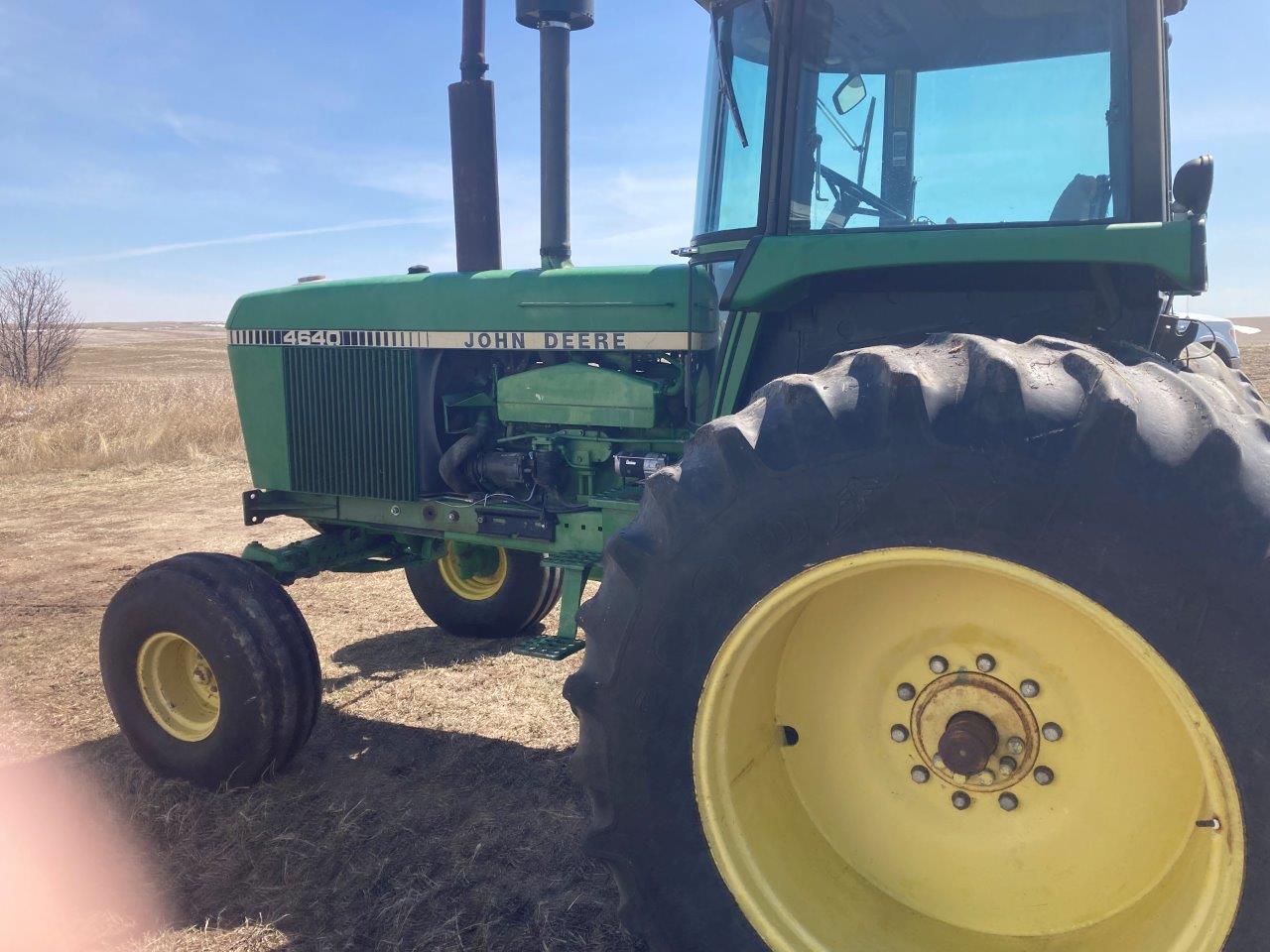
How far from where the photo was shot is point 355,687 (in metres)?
4.31

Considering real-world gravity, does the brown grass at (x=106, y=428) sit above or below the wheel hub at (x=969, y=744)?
above

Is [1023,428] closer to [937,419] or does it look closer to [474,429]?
[937,419]

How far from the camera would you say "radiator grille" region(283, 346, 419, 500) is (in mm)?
3812

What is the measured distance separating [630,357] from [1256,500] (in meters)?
2.25

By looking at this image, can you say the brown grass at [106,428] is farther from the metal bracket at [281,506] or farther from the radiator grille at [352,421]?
the radiator grille at [352,421]

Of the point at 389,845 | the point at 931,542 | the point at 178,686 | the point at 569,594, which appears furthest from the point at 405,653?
the point at 931,542

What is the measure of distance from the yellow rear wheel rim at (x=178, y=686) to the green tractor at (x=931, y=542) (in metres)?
0.23

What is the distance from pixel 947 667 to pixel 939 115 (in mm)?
1525

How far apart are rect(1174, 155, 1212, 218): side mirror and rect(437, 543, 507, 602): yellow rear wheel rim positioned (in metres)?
3.36

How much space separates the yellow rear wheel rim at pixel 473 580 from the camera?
487 cm

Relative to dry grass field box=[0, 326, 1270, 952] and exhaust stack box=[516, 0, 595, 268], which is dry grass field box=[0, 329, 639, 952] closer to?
dry grass field box=[0, 326, 1270, 952]

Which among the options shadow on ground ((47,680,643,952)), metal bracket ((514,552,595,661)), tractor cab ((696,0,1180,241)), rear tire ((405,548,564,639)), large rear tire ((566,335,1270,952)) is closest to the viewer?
large rear tire ((566,335,1270,952))

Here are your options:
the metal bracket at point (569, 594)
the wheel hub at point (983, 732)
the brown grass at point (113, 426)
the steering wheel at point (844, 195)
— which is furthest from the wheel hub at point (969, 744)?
the brown grass at point (113, 426)

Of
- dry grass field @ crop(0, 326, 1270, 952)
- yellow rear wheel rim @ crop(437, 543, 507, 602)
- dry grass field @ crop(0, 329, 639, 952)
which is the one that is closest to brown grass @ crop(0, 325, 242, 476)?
dry grass field @ crop(0, 329, 639, 952)
